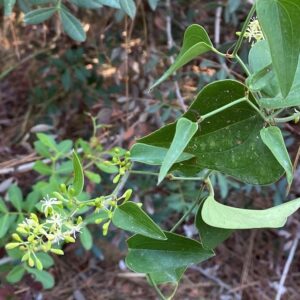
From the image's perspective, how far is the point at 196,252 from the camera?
62 centimetres

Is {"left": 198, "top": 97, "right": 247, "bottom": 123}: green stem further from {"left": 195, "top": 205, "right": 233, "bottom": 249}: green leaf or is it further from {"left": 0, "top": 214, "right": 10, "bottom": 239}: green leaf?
{"left": 0, "top": 214, "right": 10, "bottom": 239}: green leaf

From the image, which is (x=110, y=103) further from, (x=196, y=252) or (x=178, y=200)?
(x=196, y=252)

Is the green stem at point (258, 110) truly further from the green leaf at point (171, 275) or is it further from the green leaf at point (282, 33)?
the green leaf at point (171, 275)

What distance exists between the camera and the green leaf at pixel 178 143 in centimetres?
49

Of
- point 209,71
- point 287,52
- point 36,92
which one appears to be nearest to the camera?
point 287,52

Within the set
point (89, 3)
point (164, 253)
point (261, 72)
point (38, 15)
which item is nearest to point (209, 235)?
point (164, 253)

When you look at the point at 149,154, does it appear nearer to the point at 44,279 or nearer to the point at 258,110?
the point at 258,110

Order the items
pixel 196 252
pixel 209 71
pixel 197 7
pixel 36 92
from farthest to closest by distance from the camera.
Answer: pixel 36 92 < pixel 197 7 < pixel 209 71 < pixel 196 252

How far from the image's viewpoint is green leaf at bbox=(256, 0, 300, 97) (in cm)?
49

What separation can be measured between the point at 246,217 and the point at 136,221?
11cm

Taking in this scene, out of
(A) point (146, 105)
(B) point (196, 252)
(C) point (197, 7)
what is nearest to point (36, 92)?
(A) point (146, 105)

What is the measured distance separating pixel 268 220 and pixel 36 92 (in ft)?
4.06

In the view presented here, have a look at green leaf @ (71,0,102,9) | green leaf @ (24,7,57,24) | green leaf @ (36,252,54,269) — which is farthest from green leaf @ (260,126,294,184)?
green leaf @ (36,252,54,269)

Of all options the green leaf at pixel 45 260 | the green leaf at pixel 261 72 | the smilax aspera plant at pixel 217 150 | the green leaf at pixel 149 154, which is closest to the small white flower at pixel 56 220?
the smilax aspera plant at pixel 217 150
